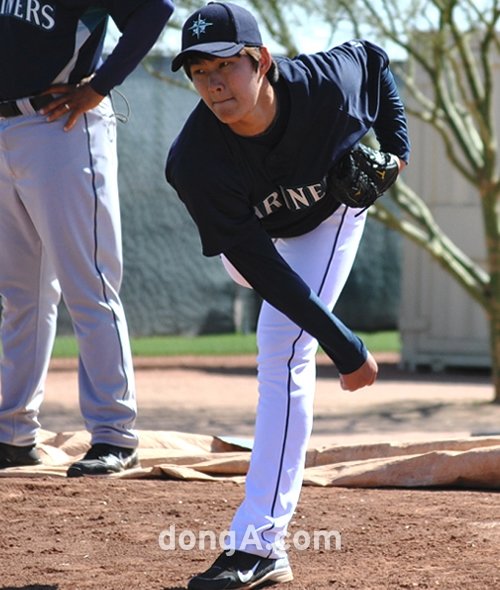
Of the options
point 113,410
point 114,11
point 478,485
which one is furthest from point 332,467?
point 114,11

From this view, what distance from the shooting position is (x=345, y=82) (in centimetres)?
373

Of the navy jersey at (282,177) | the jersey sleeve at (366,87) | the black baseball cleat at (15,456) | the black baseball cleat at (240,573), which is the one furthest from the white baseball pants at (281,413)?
the black baseball cleat at (15,456)

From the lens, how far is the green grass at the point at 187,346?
13.1 metres

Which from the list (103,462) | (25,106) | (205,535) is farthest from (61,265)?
(205,535)

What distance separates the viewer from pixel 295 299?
11.2 feet

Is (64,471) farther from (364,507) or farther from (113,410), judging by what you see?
(364,507)

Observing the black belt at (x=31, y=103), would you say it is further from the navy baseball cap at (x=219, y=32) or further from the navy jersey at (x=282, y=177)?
the navy baseball cap at (x=219, y=32)

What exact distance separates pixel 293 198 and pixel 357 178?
0.20 metres

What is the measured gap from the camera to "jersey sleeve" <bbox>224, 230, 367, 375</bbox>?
341cm

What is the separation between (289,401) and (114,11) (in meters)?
2.01

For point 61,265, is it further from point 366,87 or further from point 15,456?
point 366,87

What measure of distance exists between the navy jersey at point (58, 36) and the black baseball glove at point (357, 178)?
4.66 feet

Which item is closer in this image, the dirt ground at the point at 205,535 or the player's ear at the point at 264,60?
the player's ear at the point at 264,60

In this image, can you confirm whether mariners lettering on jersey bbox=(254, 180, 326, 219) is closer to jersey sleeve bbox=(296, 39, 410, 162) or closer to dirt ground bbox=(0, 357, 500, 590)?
jersey sleeve bbox=(296, 39, 410, 162)
